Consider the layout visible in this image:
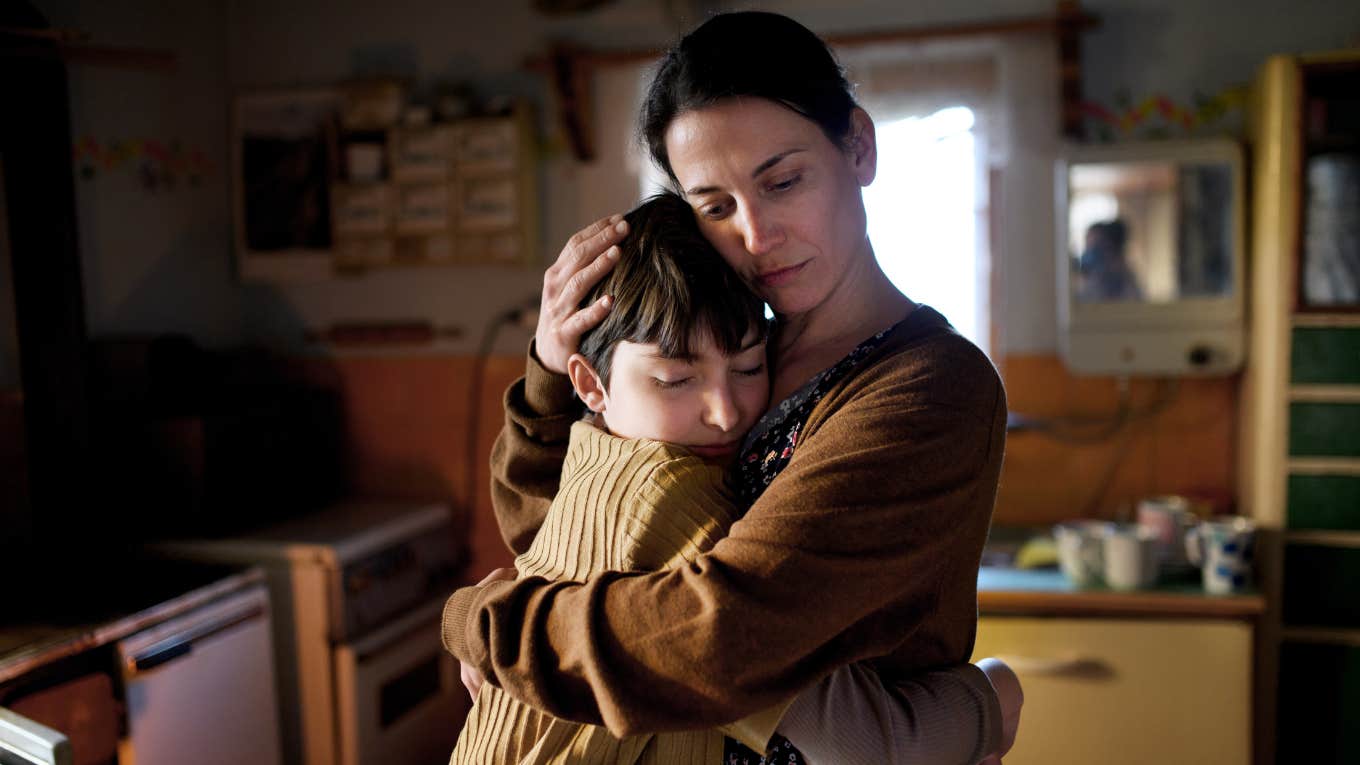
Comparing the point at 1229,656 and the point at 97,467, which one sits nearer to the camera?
the point at 1229,656

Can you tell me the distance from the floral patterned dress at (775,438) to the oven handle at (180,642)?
5.25 ft

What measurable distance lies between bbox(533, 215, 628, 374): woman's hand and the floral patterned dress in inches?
8.4

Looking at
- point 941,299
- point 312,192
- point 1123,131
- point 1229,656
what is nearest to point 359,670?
point 312,192

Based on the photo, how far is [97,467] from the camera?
2467mm

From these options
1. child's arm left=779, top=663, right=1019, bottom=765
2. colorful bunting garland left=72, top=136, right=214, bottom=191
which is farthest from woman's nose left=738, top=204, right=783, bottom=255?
colorful bunting garland left=72, top=136, right=214, bottom=191

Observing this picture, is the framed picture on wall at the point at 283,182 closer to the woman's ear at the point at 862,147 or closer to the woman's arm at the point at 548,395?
the woman's arm at the point at 548,395

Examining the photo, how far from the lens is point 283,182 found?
10.3ft

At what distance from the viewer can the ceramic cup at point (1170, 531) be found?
7.82 feet

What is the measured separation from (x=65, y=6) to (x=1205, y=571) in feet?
10.7

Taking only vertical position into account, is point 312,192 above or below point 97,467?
above

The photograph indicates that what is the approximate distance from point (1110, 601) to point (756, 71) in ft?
5.67

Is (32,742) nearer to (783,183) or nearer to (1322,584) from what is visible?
(783,183)

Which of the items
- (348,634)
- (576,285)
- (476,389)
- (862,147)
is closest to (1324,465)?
(862,147)

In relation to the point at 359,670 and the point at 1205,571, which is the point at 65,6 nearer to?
the point at 359,670
